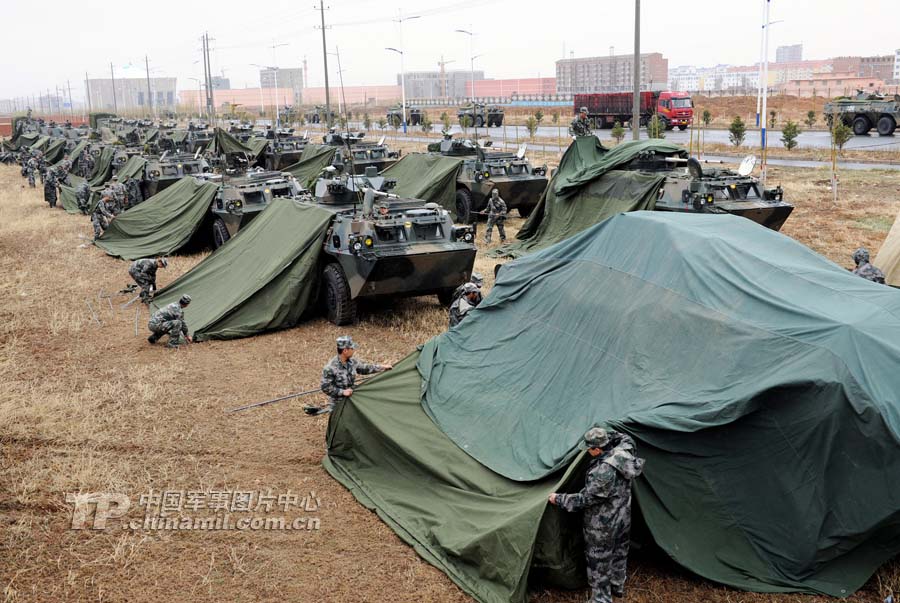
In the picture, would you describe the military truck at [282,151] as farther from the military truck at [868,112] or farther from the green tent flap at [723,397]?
the green tent flap at [723,397]

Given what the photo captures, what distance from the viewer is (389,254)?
11.9 meters

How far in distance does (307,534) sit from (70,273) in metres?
12.5

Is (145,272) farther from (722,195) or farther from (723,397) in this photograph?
(723,397)

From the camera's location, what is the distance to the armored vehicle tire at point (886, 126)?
120 ft

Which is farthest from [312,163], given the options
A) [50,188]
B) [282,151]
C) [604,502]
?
[604,502]

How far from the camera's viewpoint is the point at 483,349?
8.47 m

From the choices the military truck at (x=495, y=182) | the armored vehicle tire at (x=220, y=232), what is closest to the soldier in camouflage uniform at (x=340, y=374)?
the armored vehicle tire at (x=220, y=232)

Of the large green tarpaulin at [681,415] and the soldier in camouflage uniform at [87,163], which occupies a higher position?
the soldier in camouflage uniform at [87,163]

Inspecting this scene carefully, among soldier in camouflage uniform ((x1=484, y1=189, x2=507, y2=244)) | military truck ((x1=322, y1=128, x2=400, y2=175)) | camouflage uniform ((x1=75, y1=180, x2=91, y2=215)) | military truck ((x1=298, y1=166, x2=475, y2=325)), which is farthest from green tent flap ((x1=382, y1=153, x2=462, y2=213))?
camouflage uniform ((x1=75, y1=180, x2=91, y2=215))

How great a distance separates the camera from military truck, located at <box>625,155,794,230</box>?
592 inches

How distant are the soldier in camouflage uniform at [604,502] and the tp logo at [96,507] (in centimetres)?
370

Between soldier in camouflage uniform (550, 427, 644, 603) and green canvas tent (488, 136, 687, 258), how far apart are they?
1064cm

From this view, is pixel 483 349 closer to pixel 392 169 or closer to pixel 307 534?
pixel 307 534

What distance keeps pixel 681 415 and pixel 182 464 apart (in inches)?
182
